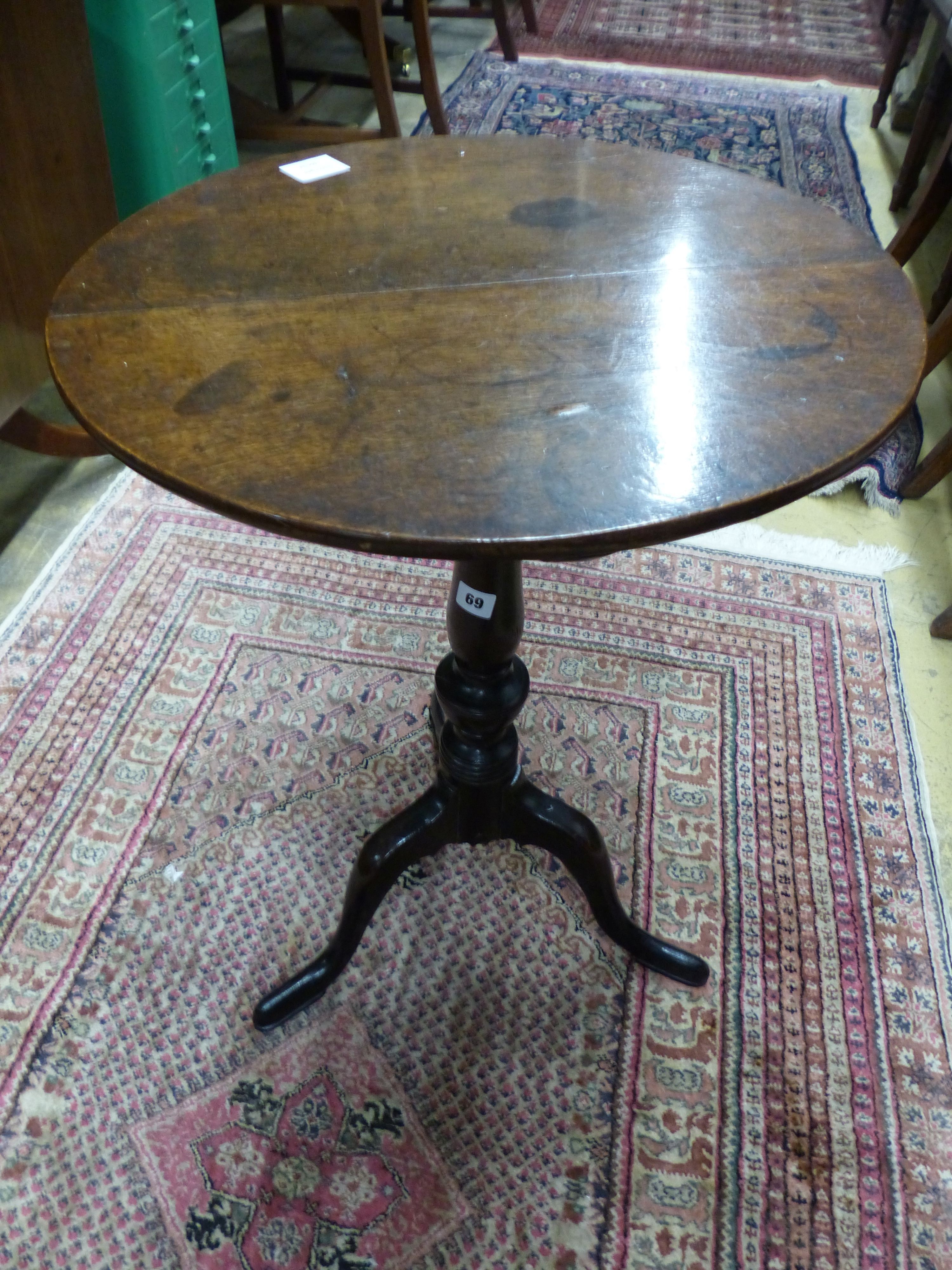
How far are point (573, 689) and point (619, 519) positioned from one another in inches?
A: 32.3

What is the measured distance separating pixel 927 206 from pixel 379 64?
4.67 feet

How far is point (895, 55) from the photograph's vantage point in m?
2.88

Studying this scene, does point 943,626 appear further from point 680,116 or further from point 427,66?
point 680,116

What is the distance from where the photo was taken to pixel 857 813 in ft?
4.06

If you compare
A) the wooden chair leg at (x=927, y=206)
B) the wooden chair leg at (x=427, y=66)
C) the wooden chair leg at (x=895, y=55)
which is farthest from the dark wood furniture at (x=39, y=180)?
the wooden chair leg at (x=895, y=55)

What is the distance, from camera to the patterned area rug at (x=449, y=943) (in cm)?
89

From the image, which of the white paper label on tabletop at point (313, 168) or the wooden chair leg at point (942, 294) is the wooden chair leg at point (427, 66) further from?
the white paper label on tabletop at point (313, 168)

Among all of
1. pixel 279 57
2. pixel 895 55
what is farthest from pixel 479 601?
pixel 895 55

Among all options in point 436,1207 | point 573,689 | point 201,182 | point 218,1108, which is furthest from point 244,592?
point 436,1207

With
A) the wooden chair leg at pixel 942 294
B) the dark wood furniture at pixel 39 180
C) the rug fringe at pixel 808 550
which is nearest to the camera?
the dark wood furniture at pixel 39 180

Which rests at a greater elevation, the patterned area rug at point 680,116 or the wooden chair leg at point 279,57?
the wooden chair leg at point 279,57

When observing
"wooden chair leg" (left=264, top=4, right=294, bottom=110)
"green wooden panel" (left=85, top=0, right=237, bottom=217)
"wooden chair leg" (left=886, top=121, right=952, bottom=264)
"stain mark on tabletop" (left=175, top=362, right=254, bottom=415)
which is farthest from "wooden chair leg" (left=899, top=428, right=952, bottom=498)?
"wooden chair leg" (left=264, top=4, right=294, bottom=110)

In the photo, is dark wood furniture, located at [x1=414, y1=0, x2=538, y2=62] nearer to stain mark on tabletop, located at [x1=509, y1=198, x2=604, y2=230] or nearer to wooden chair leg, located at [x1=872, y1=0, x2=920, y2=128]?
wooden chair leg, located at [x1=872, y1=0, x2=920, y2=128]

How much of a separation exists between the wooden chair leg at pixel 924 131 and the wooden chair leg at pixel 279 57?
1.79 m
